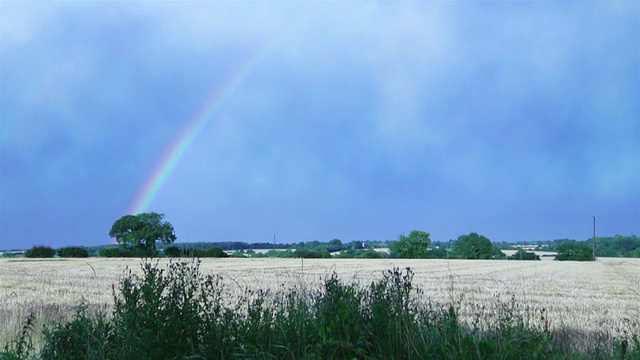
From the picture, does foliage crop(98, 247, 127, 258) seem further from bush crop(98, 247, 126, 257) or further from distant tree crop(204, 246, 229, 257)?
distant tree crop(204, 246, 229, 257)

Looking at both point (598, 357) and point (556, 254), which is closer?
point (598, 357)

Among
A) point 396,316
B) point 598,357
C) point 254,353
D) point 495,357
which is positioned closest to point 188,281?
point 254,353

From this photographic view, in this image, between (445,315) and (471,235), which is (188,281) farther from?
(471,235)

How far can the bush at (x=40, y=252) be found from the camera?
53125mm

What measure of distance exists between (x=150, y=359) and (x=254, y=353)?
0.84 meters

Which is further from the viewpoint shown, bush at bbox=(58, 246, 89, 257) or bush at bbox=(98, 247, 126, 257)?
bush at bbox=(98, 247, 126, 257)

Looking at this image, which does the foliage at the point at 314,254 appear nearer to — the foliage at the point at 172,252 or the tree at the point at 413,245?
the tree at the point at 413,245

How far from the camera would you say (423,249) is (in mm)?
83625

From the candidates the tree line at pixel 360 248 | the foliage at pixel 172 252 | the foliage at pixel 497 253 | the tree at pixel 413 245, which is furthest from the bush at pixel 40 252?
the foliage at pixel 497 253

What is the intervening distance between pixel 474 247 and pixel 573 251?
47.7ft

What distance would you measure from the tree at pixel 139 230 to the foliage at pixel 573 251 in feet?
185

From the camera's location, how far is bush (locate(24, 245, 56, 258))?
2092 inches

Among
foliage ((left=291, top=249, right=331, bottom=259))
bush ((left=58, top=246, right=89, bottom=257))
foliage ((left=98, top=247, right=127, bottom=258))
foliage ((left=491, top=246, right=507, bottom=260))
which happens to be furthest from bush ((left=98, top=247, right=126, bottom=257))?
foliage ((left=491, top=246, right=507, bottom=260))

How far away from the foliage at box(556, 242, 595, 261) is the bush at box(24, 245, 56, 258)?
218 ft
